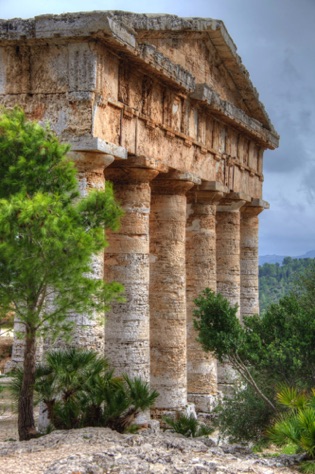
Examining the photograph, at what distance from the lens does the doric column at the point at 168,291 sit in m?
24.3

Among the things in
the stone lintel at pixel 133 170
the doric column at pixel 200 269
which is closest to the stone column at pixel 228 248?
the doric column at pixel 200 269

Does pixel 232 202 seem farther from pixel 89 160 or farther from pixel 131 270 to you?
pixel 89 160

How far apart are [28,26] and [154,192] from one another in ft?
23.5

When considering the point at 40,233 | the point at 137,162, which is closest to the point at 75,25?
the point at 137,162

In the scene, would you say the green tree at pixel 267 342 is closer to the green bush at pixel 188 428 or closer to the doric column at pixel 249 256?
the green bush at pixel 188 428

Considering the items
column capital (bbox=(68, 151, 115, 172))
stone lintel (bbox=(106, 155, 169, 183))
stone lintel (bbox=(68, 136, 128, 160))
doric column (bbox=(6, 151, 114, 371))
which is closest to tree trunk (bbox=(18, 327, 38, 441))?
doric column (bbox=(6, 151, 114, 371))

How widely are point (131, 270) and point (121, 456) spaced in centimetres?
741

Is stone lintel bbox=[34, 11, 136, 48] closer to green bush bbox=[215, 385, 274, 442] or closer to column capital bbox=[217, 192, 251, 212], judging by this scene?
green bush bbox=[215, 385, 274, 442]

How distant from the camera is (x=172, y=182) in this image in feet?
81.5

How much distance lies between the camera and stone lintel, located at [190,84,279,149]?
1008 inches

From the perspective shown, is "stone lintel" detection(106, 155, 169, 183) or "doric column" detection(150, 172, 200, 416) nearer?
"stone lintel" detection(106, 155, 169, 183)

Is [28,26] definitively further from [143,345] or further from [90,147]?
[143,345]

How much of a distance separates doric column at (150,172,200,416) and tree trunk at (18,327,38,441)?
720cm

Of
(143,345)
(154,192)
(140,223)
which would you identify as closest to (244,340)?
(143,345)
